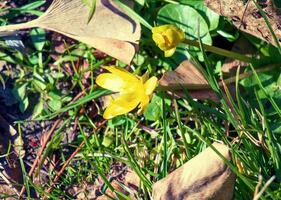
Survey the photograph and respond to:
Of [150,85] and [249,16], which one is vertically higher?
[249,16]

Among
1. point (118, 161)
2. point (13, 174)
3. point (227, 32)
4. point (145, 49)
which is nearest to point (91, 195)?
point (118, 161)

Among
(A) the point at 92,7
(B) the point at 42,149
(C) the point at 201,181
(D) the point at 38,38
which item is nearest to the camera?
(C) the point at 201,181

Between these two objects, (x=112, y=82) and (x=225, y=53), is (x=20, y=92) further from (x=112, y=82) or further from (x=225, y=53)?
(x=225, y=53)

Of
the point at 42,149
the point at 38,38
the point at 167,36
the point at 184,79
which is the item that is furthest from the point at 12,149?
the point at 167,36

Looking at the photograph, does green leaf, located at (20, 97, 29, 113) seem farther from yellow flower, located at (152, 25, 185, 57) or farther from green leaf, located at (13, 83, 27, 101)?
yellow flower, located at (152, 25, 185, 57)

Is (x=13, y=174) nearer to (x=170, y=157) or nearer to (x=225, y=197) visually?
(x=170, y=157)

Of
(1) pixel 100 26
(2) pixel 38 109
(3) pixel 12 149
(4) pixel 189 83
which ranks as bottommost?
(3) pixel 12 149
